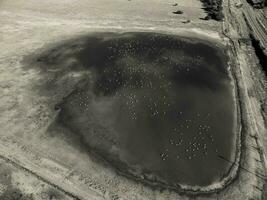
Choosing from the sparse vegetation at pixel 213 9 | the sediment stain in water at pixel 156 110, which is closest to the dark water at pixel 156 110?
the sediment stain in water at pixel 156 110

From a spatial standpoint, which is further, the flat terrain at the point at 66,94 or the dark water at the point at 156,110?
the dark water at the point at 156,110

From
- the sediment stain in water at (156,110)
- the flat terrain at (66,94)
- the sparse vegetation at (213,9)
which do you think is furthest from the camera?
the sparse vegetation at (213,9)

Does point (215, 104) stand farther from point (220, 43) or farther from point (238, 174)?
point (220, 43)

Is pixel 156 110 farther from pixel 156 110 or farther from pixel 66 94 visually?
pixel 66 94

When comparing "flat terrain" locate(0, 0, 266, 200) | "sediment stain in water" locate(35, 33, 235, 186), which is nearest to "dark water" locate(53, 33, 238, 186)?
"sediment stain in water" locate(35, 33, 235, 186)

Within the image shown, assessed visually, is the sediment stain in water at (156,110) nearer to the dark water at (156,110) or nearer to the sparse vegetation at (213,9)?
the dark water at (156,110)

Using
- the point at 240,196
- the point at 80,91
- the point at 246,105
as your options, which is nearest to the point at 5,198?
the point at 80,91
